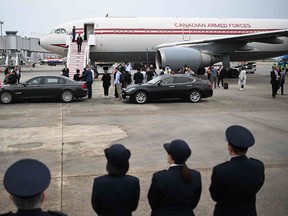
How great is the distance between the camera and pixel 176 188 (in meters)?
3.59

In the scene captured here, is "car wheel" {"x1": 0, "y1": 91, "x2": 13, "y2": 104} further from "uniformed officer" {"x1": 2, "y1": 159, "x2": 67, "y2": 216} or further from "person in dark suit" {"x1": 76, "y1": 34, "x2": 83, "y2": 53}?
"uniformed officer" {"x1": 2, "y1": 159, "x2": 67, "y2": 216}

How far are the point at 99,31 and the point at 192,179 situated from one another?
2634 centimetres

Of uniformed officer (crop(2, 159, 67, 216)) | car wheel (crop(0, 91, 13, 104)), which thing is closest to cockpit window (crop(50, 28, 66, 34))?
car wheel (crop(0, 91, 13, 104))

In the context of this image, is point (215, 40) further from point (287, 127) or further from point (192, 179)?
point (192, 179)

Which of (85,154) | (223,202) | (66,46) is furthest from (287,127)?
(66,46)

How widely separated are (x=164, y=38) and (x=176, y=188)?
89.6 ft

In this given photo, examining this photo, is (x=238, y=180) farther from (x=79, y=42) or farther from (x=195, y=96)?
(x=79, y=42)

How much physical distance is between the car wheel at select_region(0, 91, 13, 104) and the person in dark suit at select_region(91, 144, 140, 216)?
47.3ft

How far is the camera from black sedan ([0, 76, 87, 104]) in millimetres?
16862

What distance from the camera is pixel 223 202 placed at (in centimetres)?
395

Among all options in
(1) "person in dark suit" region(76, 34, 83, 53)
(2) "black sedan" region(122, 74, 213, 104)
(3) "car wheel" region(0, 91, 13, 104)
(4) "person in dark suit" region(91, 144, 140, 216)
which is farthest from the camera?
(1) "person in dark suit" region(76, 34, 83, 53)

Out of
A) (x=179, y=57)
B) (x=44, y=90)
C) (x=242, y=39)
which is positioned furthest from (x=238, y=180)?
(x=242, y=39)

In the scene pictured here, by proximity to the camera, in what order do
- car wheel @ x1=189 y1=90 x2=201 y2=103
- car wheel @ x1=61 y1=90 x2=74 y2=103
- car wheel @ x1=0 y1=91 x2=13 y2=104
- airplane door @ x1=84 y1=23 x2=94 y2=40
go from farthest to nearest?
airplane door @ x1=84 y1=23 x2=94 y2=40 < car wheel @ x1=189 y1=90 x2=201 y2=103 < car wheel @ x1=61 y1=90 x2=74 y2=103 < car wheel @ x1=0 y1=91 x2=13 y2=104

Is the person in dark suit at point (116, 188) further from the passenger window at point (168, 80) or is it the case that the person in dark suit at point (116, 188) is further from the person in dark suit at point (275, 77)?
the person in dark suit at point (275, 77)
